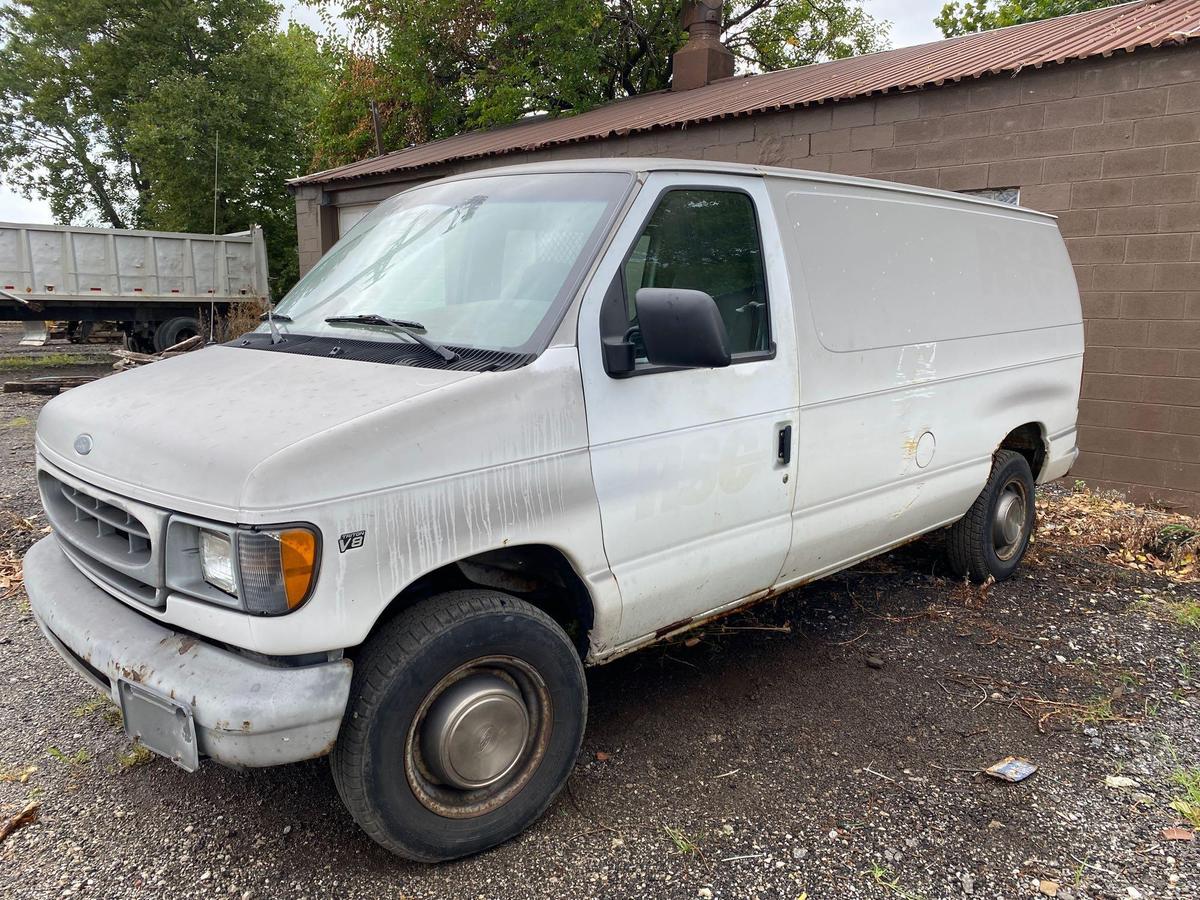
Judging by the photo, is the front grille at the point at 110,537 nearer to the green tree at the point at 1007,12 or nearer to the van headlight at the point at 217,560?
the van headlight at the point at 217,560

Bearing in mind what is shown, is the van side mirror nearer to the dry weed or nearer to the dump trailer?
the dry weed

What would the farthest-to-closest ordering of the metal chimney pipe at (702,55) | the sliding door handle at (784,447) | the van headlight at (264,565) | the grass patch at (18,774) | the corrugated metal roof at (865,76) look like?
the metal chimney pipe at (702,55) → the corrugated metal roof at (865,76) → the sliding door handle at (784,447) → the grass patch at (18,774) → the van headlight at (264,565)

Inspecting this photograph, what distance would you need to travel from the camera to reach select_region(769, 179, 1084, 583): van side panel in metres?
3.52

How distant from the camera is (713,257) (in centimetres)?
323

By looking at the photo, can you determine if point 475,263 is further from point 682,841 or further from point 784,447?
point 682,841

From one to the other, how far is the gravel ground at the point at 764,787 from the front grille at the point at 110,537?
86 centimetres

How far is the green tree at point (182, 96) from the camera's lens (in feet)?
74.7

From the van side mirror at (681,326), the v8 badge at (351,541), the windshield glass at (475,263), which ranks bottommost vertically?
the v8 badge at (351,541)

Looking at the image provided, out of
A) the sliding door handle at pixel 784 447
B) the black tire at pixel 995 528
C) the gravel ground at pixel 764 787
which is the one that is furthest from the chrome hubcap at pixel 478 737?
the black tire at pixel 995 528

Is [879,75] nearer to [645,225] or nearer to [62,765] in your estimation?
[645,225]

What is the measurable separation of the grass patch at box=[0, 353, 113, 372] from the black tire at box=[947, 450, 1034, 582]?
1670 centimetres

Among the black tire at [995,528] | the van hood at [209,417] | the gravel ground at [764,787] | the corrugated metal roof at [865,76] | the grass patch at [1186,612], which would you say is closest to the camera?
the van hood at [209,417]

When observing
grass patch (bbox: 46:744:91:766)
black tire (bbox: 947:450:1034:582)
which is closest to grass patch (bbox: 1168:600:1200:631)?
black tire (bbox: 947:450:1034:582)

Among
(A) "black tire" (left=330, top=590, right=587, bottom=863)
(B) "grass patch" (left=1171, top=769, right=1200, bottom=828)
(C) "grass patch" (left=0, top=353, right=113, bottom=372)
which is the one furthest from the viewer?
(C) "grass patch" (left=0, top=353, right=113, bottom=372)
